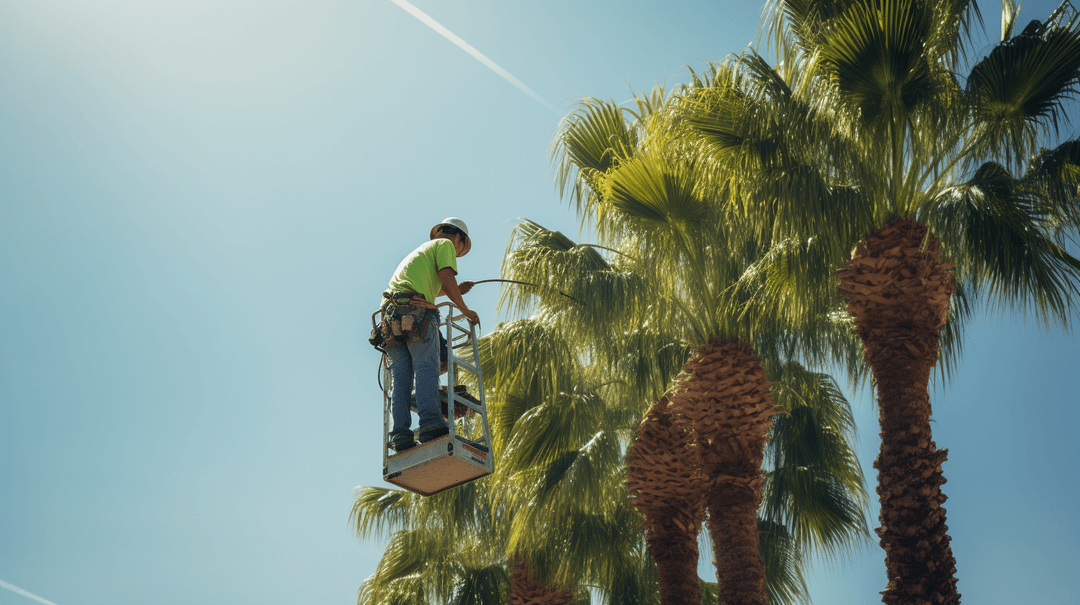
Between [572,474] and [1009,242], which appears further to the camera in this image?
[572,474]

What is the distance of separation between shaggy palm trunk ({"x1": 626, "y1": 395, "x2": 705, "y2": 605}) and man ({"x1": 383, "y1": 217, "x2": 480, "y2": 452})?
424cm

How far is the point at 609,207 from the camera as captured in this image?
11859 millimetres

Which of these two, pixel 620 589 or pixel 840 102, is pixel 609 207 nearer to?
pixel 840 102

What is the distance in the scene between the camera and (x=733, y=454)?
11789 mm

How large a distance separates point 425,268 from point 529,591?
24.6ft

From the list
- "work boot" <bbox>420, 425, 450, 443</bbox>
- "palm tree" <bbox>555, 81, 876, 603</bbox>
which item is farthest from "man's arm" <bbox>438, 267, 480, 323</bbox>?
"palm tree" <bbox>555, 81, 876, 603</bbox>

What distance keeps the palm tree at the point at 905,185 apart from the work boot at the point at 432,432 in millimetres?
4457

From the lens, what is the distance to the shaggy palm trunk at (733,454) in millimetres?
11680

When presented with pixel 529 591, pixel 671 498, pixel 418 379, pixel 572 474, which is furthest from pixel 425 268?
pixel 529 591

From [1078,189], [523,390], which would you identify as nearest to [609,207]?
[523,390]

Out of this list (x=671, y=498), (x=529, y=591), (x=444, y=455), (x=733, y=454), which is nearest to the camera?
(x=444, y=455)

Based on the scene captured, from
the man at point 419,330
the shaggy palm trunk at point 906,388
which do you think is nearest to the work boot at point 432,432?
the man at point 419,330

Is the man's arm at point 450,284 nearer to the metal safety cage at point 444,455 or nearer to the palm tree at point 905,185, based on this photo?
the metal safety cage at point 444,455

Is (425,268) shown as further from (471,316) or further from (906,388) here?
(906,388)
